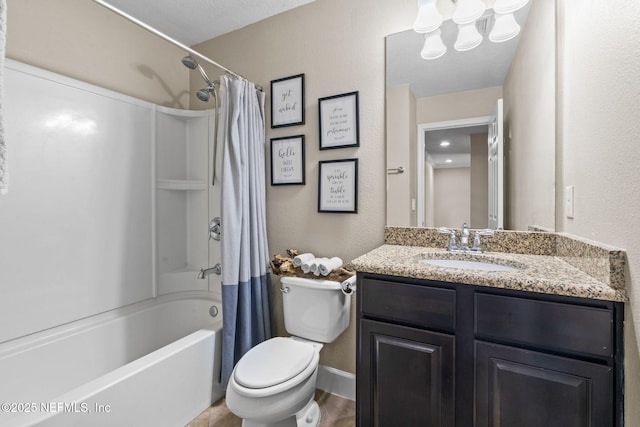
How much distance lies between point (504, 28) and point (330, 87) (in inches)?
36.8

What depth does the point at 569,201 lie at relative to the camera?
113 centimetres

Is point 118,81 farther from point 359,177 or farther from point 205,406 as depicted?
point 205,406

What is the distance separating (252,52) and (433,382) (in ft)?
7.41

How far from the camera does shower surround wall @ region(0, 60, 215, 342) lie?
1.46m

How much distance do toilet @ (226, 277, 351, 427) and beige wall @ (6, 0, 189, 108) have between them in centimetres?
176

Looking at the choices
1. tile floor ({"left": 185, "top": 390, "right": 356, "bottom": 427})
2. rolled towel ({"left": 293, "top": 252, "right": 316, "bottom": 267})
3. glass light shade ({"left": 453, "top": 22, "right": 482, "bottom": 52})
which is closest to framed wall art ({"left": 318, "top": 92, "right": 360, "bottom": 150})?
glass light shade ({"left": 453, "top": 22, "right": 482, "bottom": 52})

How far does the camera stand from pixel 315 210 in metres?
1.88

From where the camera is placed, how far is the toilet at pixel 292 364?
117 cm

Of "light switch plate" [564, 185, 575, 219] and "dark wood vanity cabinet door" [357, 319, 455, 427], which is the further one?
"light switch plate" [564, 185, 575, 219]

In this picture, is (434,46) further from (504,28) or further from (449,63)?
(504,28)

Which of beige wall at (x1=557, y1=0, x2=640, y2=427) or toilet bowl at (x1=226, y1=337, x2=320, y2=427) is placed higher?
beige wall at (x1=557, y1=0, x2=640, y2=427)

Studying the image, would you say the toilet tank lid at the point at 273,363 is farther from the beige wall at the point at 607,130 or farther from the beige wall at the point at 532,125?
the beige wall at the point at 532,125

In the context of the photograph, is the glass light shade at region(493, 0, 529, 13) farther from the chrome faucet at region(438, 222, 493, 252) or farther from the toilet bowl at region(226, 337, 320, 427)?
the toilet bowl at region(226, 337, 320, 427)

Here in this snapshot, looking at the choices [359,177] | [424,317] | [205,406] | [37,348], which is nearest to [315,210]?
[359,177]
